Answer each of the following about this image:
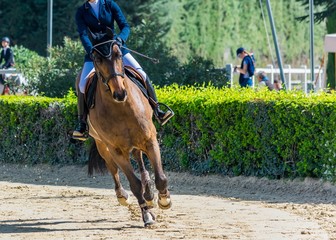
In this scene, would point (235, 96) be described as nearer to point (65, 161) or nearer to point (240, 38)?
point (65, 161)

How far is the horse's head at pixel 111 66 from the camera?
40.1 ft

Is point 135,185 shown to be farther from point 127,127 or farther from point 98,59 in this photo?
point 98,59

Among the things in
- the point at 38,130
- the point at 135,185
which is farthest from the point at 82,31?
the point at 38,130

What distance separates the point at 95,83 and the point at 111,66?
1.16 metres

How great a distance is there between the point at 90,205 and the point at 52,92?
401 inches

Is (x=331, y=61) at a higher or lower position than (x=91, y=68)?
lower

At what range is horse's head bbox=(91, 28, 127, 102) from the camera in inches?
482

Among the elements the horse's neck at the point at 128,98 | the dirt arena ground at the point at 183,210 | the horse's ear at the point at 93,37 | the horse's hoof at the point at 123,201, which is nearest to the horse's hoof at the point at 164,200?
the dirt arena ground at the point at 183,210

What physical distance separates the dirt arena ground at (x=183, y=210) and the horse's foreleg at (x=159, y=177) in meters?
0.25

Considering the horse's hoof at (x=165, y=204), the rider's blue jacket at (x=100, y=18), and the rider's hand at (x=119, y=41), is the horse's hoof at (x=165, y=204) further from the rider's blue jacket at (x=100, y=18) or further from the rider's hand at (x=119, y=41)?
the rider's blue jacket at (x=100, y=18)

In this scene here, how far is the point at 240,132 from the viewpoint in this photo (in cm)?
1666

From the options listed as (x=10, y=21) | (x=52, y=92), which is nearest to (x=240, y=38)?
(x=10, y=21)

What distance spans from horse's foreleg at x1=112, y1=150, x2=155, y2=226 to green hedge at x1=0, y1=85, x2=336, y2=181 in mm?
3486

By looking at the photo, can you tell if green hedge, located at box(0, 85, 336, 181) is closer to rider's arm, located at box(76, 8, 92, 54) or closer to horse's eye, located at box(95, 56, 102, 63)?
rider's arm, located at box(76, 8, 92, 54)
